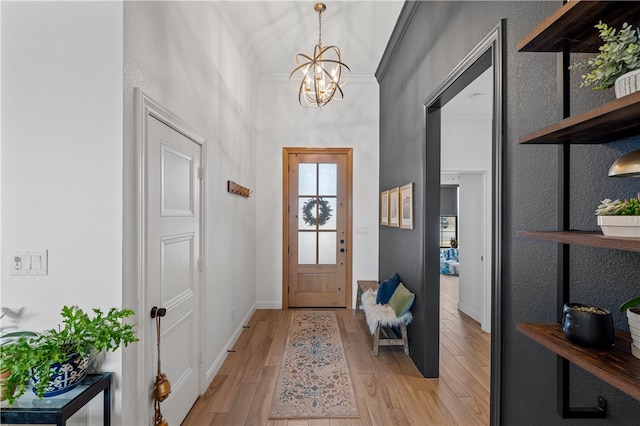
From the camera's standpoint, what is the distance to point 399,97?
3396 mm

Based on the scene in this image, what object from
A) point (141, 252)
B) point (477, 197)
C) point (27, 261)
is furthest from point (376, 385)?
point (477, 197)

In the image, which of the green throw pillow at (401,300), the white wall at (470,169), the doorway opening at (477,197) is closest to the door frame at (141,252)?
the doorway opening at (477,197)

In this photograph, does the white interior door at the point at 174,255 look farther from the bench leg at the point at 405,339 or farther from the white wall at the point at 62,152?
the bench leg at the point at 405,339

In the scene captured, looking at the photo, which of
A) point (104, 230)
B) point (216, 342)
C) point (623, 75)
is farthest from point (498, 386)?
point (216, 342)

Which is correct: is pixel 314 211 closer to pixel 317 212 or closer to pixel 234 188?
pixel 317 212

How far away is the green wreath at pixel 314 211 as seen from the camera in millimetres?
4496

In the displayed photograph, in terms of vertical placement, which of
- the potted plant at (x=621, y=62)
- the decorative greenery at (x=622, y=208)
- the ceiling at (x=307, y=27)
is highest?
the ceiling at (x=307, y=27)

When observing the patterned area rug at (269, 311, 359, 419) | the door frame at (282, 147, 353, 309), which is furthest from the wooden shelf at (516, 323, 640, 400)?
the door frame at (282, 147, 353, 309)

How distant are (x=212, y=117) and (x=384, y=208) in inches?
93.0

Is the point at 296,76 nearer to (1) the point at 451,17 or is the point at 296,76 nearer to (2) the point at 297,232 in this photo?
(2) the point at 297,232

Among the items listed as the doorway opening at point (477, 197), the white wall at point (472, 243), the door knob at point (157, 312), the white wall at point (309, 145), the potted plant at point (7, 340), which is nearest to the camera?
the potted plant at point (7, 340)

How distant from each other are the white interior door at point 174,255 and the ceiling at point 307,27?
1.61 meters

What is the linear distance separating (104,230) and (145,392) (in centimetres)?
87

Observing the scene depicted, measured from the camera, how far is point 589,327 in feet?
2.79
